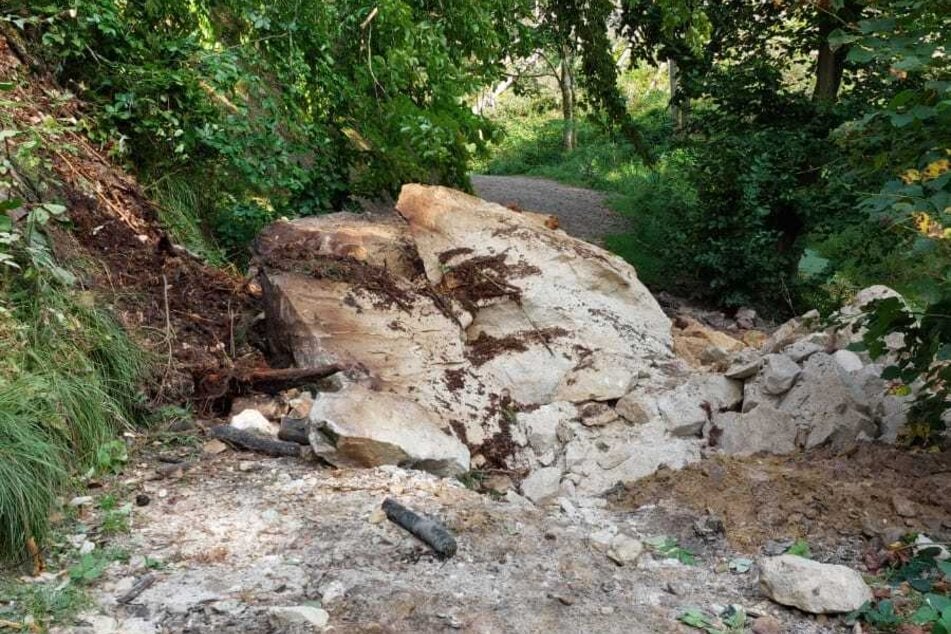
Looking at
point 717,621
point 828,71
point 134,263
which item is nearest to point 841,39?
point 717,621

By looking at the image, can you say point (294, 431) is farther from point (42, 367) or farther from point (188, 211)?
point (188, 211)

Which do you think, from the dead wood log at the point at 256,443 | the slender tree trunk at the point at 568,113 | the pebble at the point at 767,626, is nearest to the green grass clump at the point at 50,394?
Answer: the dead wood log at the point at 256,443

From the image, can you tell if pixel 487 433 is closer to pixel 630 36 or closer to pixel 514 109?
pixel 630 36

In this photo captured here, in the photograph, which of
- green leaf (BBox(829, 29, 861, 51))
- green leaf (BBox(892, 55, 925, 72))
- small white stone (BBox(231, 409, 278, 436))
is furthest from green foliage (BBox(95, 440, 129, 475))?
A: green leaf (BBox(892, 55, 925, 72))

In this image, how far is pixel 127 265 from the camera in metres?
5.07

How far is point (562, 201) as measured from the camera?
1498 cm

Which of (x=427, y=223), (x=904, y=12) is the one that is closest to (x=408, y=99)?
(x=427, y=223)

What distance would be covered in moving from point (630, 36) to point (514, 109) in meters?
17.6

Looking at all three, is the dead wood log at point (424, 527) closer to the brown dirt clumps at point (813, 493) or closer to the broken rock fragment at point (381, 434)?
the broken rock fragment at point (381, 434)

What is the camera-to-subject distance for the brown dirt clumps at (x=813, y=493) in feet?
11.5

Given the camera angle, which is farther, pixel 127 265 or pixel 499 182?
pixel 499 182

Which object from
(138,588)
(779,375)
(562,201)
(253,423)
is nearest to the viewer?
(138,588)

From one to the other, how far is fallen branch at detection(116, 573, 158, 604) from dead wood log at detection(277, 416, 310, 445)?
1.38 m

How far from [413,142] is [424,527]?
151 inches
